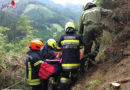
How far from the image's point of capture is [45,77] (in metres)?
4.93

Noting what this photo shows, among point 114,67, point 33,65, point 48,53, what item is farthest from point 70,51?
point 114,67

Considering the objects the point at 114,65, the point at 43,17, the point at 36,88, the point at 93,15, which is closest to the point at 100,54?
the point at 114,65

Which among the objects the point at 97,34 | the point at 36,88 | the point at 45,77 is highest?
the point at 97,34

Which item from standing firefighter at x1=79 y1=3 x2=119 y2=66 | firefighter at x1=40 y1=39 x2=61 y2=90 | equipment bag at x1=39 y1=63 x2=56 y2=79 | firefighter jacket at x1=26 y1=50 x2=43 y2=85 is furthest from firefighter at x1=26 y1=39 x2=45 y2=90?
standing firefighter at x1=79 y1=3 x2=119 y2=66

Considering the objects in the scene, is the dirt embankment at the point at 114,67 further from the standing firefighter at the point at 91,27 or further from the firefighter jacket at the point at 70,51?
the firefighter jacket at the point at 70,51

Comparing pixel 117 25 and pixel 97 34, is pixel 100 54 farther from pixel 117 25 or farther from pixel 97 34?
pixel 117 25

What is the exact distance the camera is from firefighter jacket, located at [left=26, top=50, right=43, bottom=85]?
15.5ft

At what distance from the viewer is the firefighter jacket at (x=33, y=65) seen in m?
4.72

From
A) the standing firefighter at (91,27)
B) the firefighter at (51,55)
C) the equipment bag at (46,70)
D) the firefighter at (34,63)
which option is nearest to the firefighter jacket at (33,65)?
the firefighter at (34,63)

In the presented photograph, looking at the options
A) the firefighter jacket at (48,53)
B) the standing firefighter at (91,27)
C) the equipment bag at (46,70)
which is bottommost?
the equipment bag at (46,70)

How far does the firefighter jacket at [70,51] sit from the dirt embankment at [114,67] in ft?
2.19

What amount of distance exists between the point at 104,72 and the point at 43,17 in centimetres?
14747

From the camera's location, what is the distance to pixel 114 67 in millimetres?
4465

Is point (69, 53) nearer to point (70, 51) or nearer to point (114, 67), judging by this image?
point (70, 51)
